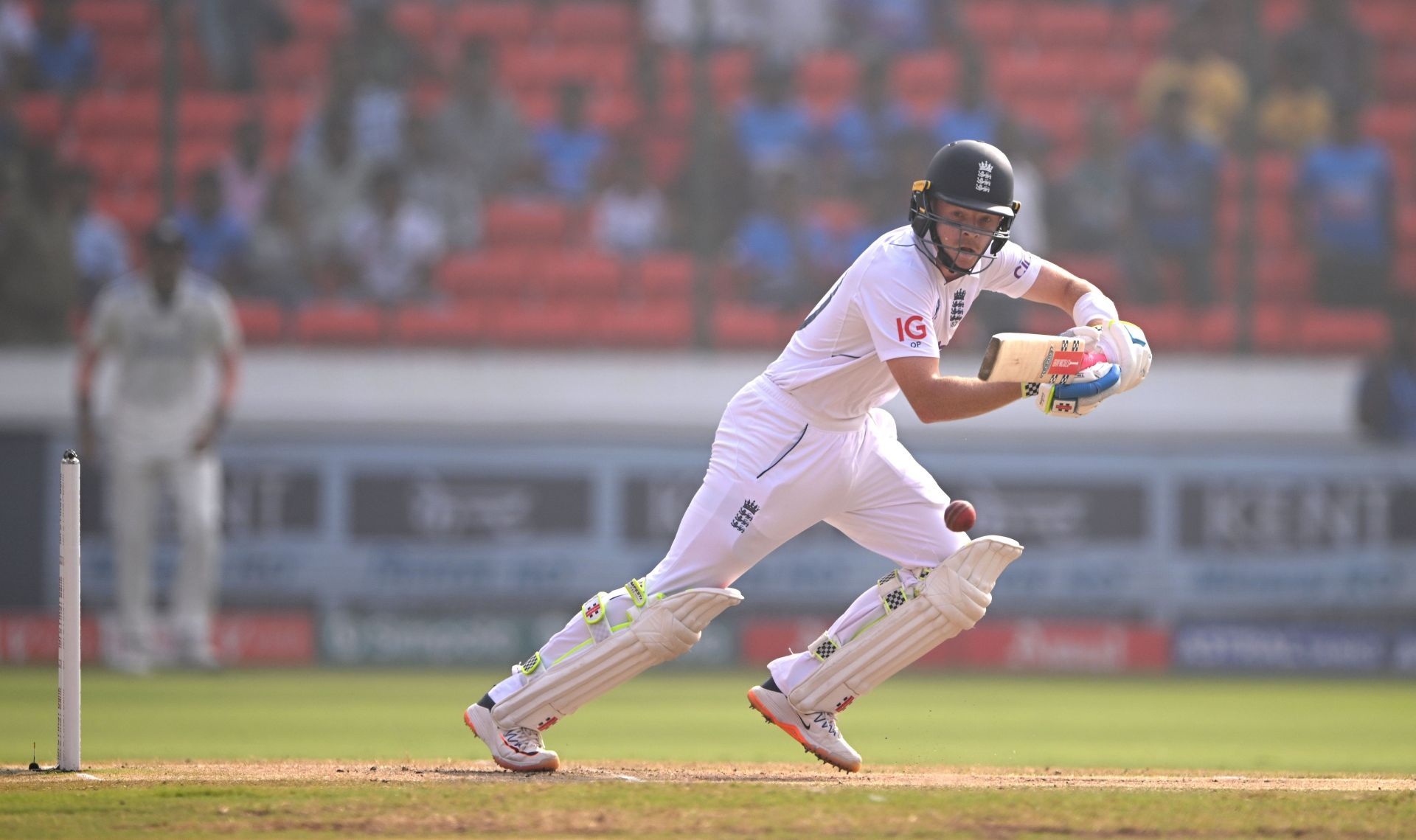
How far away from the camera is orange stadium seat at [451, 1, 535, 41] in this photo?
16.6m

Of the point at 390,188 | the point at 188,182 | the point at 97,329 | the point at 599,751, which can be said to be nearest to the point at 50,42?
the point at 188,182

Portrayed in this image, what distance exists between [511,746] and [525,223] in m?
9.23

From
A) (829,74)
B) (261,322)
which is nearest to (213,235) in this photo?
(261,322)

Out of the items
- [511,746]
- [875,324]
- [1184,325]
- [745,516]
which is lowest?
[511,746]

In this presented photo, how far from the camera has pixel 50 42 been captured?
15.8 meters

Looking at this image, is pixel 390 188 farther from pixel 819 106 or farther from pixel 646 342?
pixel 819 106

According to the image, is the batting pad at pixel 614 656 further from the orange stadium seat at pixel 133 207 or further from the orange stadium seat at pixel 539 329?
the orange stadium seat at pixel 133 207

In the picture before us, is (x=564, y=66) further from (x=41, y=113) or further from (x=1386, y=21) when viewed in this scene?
(x=1386, y=21)

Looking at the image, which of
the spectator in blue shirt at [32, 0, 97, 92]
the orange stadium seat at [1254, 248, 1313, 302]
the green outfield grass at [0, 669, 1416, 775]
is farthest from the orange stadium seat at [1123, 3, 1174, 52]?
the spectator in blue shirt at [32, 0, 97, 92]

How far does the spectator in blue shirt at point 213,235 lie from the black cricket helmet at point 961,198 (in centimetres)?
941

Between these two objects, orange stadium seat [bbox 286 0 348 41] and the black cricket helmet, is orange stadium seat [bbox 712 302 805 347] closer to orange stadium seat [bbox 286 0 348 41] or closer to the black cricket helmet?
orange stadium seat [bbox 286 0 348 41]

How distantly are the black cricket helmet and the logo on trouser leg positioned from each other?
40.4 inches

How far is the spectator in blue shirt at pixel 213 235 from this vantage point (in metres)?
14.4

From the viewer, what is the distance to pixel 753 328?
564 inches
